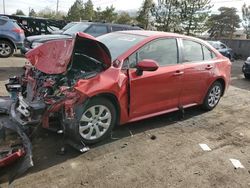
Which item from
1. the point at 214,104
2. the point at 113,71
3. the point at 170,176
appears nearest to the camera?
the point at 170,176

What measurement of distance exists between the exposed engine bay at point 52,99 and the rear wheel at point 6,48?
342 inches

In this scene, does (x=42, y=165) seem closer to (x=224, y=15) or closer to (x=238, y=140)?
(x=238, y=140)

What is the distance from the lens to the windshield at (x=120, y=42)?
528 cm

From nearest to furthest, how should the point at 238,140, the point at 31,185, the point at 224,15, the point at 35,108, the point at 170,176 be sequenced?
the point at 31,185 < the point at 170,176 < the point at 35,108 < the point at 238,140 < the point at 224,15

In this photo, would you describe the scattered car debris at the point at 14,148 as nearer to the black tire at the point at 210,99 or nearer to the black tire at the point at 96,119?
the black tire at the point at 96,119

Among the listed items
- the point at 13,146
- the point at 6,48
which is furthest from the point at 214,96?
the point at 6,48

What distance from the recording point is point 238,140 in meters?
5.58

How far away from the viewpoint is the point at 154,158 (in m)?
4.60

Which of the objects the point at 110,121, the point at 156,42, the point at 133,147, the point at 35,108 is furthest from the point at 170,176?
the point at 156,42

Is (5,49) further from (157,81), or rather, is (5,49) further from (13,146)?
(13,146)

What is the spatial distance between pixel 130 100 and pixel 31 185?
2036 mm

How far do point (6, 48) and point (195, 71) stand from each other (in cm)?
948

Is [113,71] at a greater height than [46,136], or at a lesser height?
greater

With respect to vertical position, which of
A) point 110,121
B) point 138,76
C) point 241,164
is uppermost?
point 138,76
